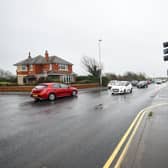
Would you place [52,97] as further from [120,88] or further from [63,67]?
[63,67]

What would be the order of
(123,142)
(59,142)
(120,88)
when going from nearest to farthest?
(123,142) < (59,142) < (120,88)

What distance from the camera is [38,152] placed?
4344mm

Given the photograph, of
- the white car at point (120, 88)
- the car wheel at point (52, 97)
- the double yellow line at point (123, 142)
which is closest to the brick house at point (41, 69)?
the white car at point (120, 88)

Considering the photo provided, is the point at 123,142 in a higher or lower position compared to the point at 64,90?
lower

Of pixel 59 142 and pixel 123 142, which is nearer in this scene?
pixel 123 142

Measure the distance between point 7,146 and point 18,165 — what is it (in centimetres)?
133

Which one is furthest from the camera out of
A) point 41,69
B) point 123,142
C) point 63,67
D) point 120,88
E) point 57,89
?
point 63,67

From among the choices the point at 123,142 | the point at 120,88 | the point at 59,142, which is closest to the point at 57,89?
the point at 120,88

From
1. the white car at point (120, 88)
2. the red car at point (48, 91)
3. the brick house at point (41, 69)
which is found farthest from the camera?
the brick house at point (41, 69)

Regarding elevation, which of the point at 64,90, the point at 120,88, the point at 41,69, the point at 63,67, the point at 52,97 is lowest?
the point at 52,97

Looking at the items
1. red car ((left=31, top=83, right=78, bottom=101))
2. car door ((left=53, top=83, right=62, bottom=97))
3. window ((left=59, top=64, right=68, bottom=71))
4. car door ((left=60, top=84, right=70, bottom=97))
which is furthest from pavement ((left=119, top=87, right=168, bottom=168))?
window ((left=59, top=64, right=68, bottom=71))

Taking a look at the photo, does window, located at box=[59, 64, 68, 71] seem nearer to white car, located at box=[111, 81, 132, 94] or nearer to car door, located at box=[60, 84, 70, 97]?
white car, located at box=[111, 81, 132, 94]

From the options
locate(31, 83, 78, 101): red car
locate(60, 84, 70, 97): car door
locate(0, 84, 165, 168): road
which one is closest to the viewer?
locate(0, 84, 165, 168): road

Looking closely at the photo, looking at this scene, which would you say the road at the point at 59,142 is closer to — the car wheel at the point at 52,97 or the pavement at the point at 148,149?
the pavement at the point at 148,149
